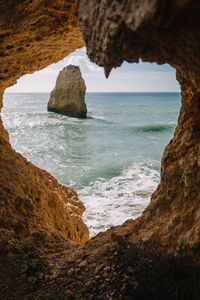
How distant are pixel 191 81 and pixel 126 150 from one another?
13.6m

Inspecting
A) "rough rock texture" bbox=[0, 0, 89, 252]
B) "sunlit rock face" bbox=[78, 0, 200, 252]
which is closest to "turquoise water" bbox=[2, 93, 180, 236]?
"rough rock texture" bbox=[0, 0, 89, 252]

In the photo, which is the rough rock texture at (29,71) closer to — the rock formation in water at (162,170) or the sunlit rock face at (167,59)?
the rock formation in water at (162,170)

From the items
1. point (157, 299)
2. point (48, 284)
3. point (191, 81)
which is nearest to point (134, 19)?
point (191, 81)

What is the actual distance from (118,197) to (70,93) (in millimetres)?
22367

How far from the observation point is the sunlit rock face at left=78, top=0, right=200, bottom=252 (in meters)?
1.49

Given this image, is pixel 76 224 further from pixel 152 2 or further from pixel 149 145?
pixel 149 145

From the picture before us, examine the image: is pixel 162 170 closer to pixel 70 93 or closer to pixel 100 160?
pixel 100 160

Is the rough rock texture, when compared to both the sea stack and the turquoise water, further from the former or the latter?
the sea stack

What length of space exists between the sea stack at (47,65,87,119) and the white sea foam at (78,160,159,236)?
19.2 meters

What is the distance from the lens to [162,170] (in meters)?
3.30

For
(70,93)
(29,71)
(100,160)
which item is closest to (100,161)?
(100,160)

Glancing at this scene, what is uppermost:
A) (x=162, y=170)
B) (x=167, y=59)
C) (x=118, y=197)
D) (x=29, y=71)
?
(x=29, y=71)

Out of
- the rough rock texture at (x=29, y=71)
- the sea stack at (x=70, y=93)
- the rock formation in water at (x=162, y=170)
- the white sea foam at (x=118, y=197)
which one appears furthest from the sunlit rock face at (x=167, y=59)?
the sea stack at (x=70, y=93)

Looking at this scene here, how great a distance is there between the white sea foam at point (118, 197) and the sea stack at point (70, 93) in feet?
63.0
